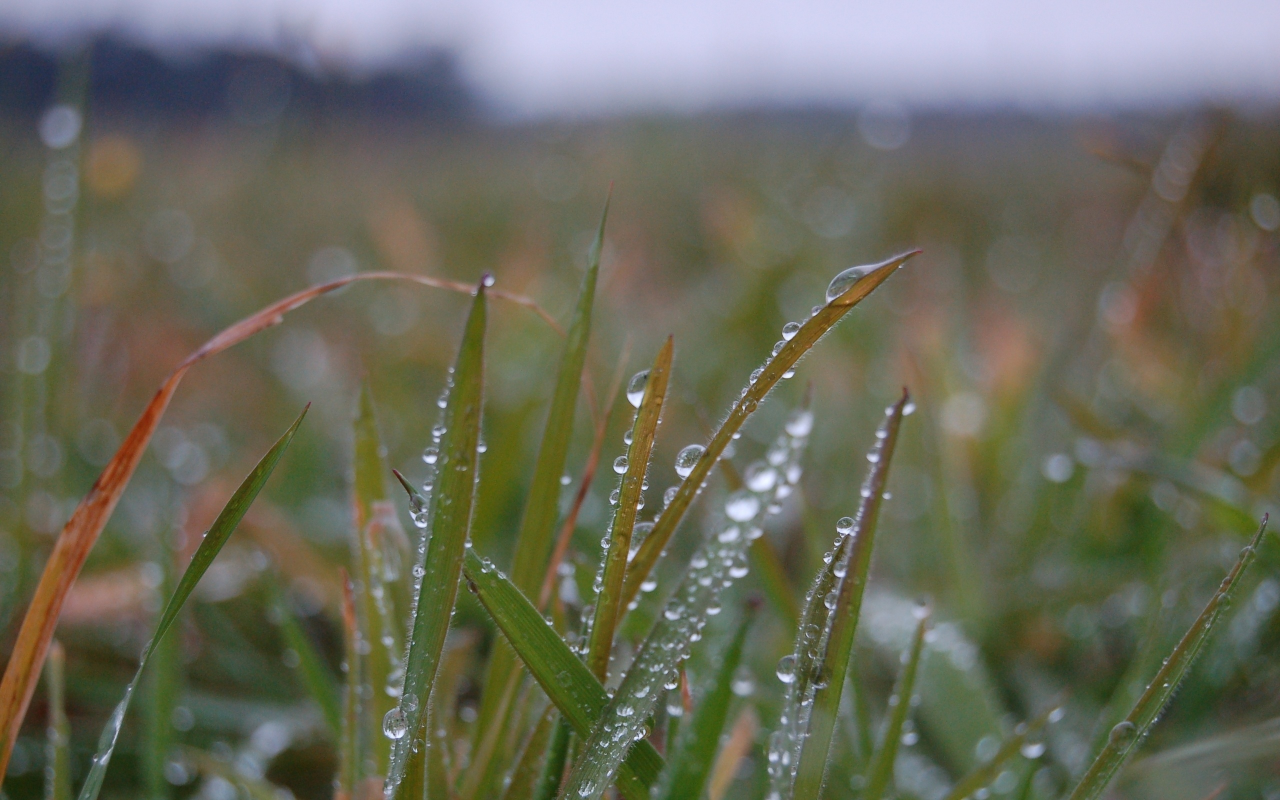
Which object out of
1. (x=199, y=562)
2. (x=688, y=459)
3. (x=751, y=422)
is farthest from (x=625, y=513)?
(x=751, y=422)

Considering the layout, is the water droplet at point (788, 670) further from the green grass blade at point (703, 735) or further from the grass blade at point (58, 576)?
the grass blade at point (58, 576)

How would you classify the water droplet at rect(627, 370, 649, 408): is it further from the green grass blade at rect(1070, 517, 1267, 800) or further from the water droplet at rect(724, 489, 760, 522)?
the green grass blade at rect(1070, 517, 1267, 800)

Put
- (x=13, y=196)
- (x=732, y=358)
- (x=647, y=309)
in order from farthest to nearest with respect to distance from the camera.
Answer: (x=13, y=196) → (x=647, y=309) → (x=732, y=358)

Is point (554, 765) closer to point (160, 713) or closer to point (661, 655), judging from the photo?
point (661, 655)

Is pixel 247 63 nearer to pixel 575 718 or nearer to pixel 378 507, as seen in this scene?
pixel 378 507

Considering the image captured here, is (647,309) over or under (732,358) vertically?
over

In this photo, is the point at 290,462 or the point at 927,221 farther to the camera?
the point at 927,221

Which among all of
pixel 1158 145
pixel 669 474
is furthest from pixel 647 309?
pixel 1158 145
